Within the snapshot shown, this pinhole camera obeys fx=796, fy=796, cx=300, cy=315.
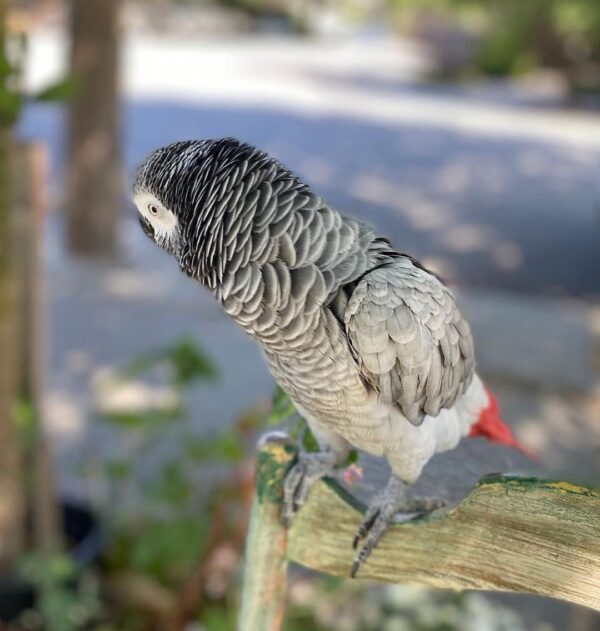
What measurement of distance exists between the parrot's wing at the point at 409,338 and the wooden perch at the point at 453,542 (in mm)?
90

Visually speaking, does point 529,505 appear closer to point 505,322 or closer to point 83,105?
point 505,322

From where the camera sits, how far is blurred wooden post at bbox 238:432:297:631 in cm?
71

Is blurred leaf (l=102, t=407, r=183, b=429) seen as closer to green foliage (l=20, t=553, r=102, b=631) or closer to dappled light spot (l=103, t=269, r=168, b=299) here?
green foliage (l=20, t=553, r=102, b=631)

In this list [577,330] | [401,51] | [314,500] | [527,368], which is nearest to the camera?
[314,500]

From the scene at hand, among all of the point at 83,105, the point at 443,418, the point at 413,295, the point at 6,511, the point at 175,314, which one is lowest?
the point at 175,314

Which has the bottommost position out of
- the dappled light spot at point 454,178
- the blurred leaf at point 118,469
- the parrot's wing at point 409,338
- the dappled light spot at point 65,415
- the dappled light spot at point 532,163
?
the dappled light spot at point 65,415

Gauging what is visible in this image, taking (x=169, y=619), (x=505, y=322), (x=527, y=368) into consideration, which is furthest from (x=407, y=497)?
(x=505, y=322)

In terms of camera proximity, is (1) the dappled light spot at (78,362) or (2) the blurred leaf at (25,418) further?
(1) the dappled light spot at (78,362)

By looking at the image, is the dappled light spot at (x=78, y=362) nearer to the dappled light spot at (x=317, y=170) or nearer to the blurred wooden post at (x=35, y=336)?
the blurred wooden post at (x=35, y=336)

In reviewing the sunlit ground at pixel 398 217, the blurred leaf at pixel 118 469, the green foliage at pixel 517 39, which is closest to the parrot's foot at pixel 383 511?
the blurred leaf at pixel 118 469

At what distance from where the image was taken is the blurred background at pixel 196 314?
1478 millimetres

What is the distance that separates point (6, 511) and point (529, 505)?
1.14 metres

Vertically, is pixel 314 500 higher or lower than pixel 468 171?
higher

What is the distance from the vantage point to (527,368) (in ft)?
9.08
